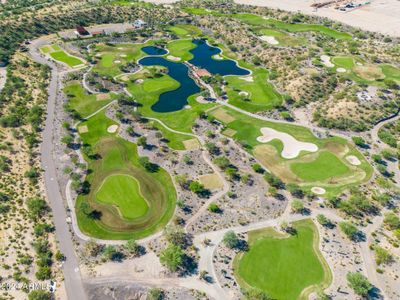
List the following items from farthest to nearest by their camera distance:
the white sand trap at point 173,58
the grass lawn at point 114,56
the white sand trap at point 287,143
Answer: the white sand trap at point 173,58, the grass lawn at point 114,56, the white sand trap at point 287,143

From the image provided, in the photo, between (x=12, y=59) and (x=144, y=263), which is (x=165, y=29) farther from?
(x=144, y=263)

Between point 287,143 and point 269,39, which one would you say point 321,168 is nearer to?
point 287,143

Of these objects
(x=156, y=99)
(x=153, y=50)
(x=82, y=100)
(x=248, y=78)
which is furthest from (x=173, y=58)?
(x=82, y=100)

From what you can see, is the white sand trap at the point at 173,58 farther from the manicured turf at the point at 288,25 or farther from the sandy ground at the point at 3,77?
the sandy ground at the point at 3,77

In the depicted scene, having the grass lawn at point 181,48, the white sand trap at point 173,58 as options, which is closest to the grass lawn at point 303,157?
the white sand trap at point 173,58

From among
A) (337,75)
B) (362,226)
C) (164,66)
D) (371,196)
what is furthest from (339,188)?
(164,66)

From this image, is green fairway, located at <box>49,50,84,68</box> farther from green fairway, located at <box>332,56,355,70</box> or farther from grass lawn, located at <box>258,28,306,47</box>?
green fairway, located at <box>332,56,355,70</box>

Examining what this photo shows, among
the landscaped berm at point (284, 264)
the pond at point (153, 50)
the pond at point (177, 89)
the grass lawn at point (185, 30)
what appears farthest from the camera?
the grass lawn at point (185, 30)
